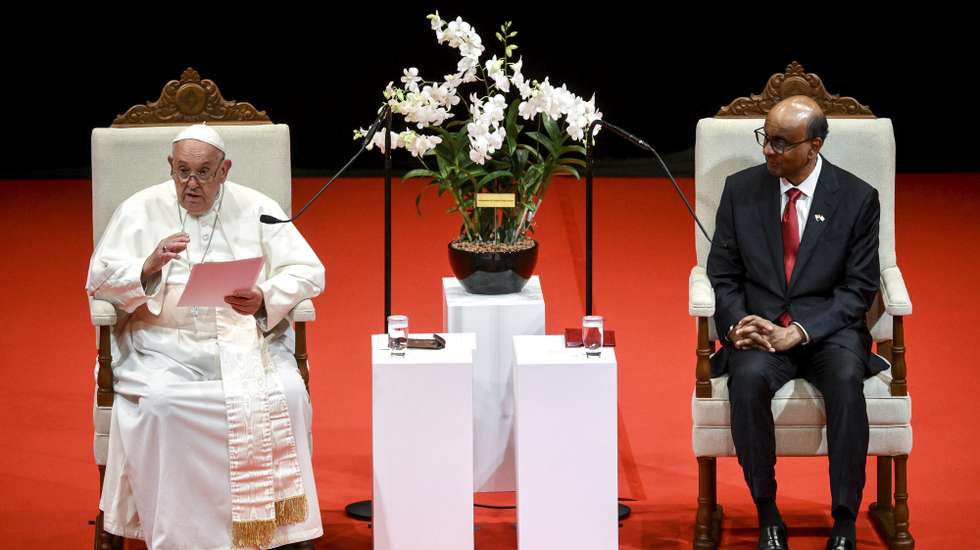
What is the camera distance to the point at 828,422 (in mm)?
4035

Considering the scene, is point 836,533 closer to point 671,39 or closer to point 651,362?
point 651,362

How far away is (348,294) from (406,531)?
2995 millimetres

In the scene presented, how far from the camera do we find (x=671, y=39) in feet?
32.5

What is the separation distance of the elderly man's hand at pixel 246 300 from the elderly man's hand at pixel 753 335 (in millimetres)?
1336

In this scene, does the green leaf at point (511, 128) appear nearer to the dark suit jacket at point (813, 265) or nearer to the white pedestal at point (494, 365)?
the white pedestal at point (494, 365)

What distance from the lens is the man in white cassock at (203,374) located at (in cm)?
392

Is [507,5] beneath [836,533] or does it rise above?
above

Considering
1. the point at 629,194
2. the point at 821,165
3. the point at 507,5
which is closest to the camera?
the point at 821,165

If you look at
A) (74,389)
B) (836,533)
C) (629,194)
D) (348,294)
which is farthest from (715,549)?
(629,194)

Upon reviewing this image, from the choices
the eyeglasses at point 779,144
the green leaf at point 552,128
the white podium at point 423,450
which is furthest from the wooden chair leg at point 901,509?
the green leaf at point 552,128

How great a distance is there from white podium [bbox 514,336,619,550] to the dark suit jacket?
459mm

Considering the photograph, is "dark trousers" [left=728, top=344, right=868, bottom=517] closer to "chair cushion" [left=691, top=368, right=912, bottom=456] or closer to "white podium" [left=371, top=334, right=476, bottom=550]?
"chair cushion" [left=691, top=368, right=912, bottom=456]

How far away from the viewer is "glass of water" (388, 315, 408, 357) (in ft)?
13.1

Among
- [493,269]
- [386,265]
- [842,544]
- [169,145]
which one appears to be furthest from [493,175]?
[842,544]
